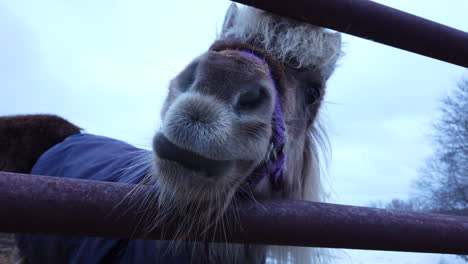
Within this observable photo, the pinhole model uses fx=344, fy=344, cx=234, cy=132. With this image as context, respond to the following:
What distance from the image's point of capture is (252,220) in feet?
3.23

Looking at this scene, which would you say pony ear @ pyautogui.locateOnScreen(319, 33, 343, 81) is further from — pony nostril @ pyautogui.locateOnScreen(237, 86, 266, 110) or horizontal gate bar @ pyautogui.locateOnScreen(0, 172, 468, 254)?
horizontal gate bar @ pyautogui.locateOnScreen(0, 172, 468, 254)

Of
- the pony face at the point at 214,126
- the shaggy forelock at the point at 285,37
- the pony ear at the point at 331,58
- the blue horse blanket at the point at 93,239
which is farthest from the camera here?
the pony ear at the point at 331,58

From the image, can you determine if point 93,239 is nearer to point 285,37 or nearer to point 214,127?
point 214,127

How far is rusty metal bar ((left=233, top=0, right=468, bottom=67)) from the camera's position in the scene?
1.14m

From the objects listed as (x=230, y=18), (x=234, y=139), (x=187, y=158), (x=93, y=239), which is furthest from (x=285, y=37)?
(x=93, y=239)

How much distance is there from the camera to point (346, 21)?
117cm

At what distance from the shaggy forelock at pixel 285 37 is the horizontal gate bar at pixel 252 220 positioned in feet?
2.87

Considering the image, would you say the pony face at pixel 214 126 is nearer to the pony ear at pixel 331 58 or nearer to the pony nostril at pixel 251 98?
the pony nostril at pixel 251 98

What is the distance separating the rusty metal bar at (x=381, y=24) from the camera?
3.73ft

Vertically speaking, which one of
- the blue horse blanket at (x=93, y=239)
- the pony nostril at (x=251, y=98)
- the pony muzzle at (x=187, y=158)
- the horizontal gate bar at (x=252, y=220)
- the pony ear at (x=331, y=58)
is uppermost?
the pony ear at (x=331, y=58)

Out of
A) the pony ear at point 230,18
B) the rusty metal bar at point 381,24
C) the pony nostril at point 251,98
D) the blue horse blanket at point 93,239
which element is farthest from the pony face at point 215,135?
the pony ear at point 230,18

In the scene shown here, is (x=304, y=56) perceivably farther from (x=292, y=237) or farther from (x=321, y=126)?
(x=292, y=237)

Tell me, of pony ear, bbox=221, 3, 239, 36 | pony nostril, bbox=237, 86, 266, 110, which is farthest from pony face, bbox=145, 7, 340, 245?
pony ear, bbox=221, 3, 239, 36

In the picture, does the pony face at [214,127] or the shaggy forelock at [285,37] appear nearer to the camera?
the pony face at [214,127]
